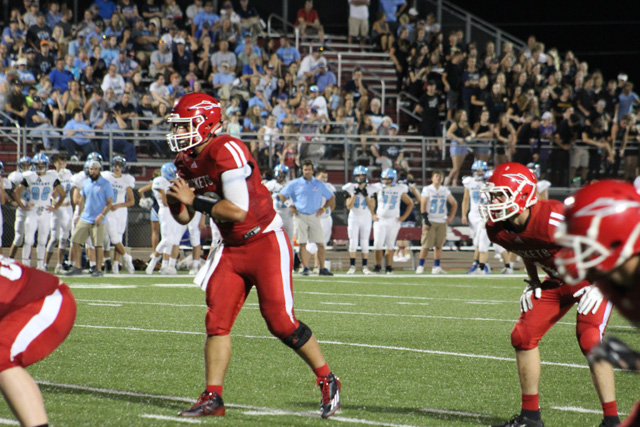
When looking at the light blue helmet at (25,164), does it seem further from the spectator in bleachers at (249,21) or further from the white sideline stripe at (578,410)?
the white sideline stripe at (578,410)

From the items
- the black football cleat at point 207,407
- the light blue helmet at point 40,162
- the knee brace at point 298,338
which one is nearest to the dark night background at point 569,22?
the light blue helmet at point 40,162

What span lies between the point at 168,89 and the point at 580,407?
14344 millimetres

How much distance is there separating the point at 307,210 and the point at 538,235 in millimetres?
10669

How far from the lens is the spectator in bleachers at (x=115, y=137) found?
17078 mm

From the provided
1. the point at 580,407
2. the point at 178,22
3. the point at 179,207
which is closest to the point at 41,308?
the point at 179,207

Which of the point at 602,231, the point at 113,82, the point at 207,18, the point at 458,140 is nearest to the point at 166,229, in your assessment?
the point at 113,82

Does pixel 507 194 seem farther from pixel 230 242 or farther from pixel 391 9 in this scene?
pixel 391 9

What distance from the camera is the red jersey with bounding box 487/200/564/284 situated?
4793mm

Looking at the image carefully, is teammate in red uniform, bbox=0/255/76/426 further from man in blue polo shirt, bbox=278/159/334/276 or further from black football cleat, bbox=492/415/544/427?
man in blue polo shirt, bbox=278/159/334/276

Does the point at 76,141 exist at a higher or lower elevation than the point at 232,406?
higher

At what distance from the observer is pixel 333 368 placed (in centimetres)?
654

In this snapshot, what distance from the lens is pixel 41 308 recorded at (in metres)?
3.72

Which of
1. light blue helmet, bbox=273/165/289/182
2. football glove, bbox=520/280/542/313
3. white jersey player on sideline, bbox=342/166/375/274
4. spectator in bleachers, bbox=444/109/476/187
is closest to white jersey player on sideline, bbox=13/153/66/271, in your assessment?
light blue helmet, bbox=273/165/289/182

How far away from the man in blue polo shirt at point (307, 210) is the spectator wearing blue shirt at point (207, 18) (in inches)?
259
